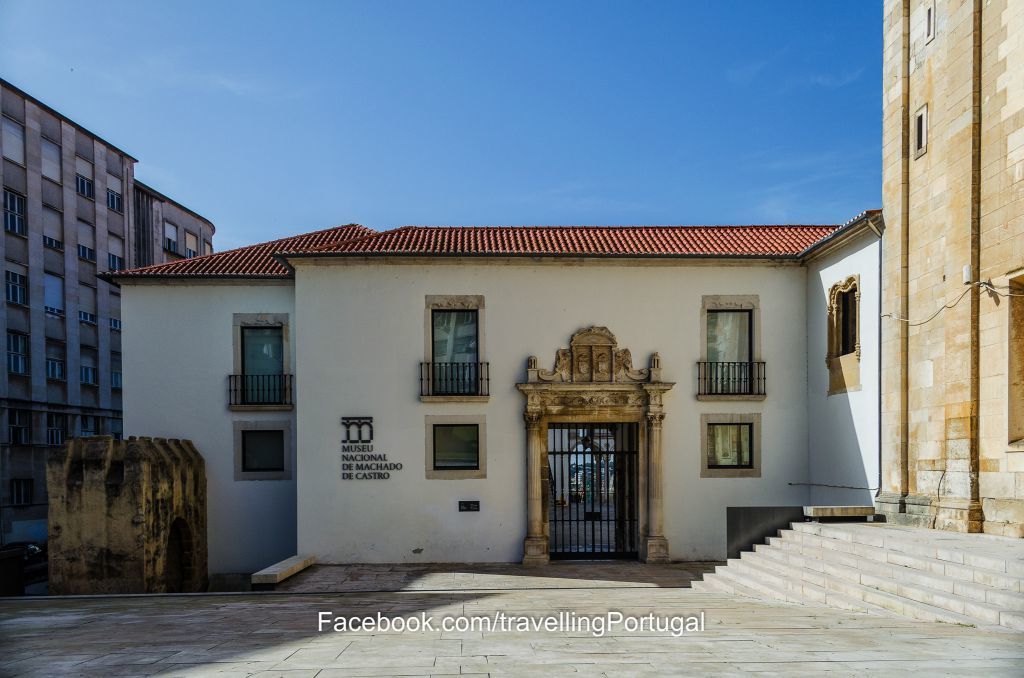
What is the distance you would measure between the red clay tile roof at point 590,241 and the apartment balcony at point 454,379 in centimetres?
260

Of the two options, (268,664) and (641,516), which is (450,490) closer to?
(641,516)

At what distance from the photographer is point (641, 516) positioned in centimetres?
1727

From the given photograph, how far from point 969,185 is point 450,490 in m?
11.7

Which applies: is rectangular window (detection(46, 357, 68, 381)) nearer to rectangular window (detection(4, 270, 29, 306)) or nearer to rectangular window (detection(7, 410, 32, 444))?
rectangular window (detection(7, 410, 32, 444))

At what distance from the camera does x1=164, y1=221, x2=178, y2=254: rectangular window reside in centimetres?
3984

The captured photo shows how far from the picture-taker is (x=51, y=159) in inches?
1259

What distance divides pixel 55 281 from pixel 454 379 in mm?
23828

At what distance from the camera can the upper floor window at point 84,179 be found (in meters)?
33.8

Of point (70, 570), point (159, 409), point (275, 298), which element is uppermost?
point (275, 298)

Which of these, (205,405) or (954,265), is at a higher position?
(954,265)

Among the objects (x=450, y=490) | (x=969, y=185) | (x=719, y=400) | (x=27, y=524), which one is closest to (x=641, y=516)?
(x=719, y=400)

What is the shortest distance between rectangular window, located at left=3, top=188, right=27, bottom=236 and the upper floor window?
3.52 metres

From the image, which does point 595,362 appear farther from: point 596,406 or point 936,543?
point 936,543

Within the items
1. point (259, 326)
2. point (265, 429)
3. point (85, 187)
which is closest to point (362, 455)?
point (265, 429)
